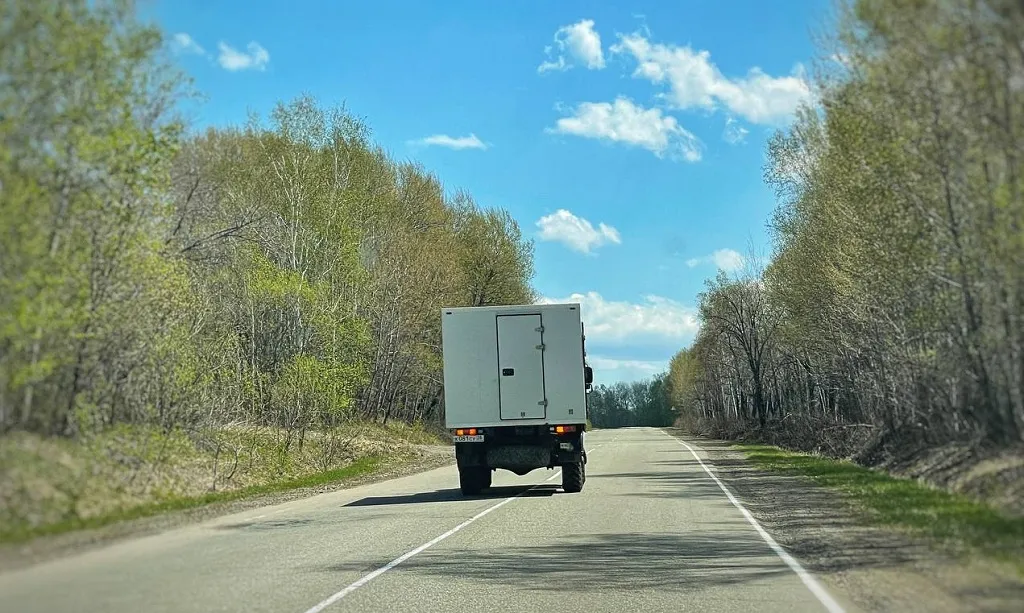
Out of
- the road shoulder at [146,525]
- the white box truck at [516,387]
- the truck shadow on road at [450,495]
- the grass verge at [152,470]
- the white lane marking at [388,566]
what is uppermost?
the white box truck at [516,387]

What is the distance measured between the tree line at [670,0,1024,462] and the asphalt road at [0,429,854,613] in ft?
12.7

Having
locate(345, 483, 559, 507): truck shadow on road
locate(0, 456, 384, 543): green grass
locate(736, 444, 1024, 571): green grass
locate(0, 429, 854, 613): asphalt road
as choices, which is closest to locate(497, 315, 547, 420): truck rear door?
locate(345, 483, 559, 507): truck shadow on road

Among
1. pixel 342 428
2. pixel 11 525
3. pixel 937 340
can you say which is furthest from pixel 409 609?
pixel 342 428

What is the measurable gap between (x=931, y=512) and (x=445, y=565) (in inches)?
267

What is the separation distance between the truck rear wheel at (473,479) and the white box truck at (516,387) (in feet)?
0.09

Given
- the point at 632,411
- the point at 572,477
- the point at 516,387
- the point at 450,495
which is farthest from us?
the point at 632,411

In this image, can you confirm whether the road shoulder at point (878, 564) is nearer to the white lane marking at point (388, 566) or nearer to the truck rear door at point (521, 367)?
the white lane marking at point (388, 566)

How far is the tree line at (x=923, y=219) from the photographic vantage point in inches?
340

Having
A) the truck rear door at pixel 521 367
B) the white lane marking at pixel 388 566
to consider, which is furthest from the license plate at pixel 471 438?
the white lane marking at pixel 388 566

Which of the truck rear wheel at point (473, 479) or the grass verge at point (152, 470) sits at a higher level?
the grass verge at point (152, 470)

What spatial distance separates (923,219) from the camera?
12570 mm

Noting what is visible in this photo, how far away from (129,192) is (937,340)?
13807 millimetres

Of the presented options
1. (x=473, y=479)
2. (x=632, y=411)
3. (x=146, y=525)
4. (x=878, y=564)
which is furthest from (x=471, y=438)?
(x=632, y=411)

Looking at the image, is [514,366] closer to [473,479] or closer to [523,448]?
[523,448]
